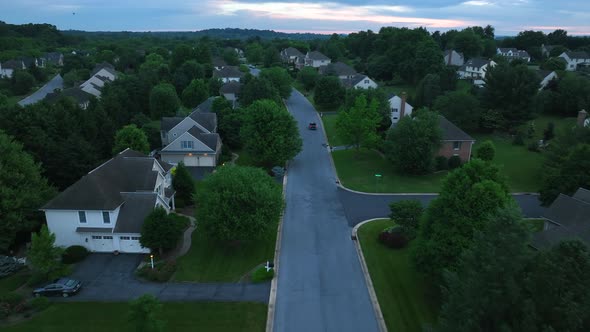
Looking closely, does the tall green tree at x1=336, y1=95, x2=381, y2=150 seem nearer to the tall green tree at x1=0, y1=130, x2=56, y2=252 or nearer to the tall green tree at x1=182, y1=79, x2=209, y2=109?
the tall green tree at x1=0, y1=130, x2=56, y2=252

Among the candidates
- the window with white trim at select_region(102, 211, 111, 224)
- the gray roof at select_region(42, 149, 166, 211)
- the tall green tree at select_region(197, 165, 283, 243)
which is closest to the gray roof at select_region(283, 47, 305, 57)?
the gray roof at select_region(42, 149, 166, 211)

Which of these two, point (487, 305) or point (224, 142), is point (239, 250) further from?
point (224, 142)

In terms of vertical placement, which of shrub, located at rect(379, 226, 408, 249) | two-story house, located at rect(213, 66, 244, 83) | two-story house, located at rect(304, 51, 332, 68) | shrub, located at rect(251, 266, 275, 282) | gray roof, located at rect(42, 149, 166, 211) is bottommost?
shrub, located at rect(251, 266, 275, 282)

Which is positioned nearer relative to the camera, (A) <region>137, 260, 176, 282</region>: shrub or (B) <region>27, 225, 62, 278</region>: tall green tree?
(B) <region>27, 225, 62, 278</region>: tall green tree

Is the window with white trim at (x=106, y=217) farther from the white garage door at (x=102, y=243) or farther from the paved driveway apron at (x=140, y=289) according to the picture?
the paved driveway apron at (x=140, y=289)

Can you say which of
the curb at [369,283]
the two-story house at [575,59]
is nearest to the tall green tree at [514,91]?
the curb at [369,283]

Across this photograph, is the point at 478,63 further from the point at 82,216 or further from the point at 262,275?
the point at 82,216
